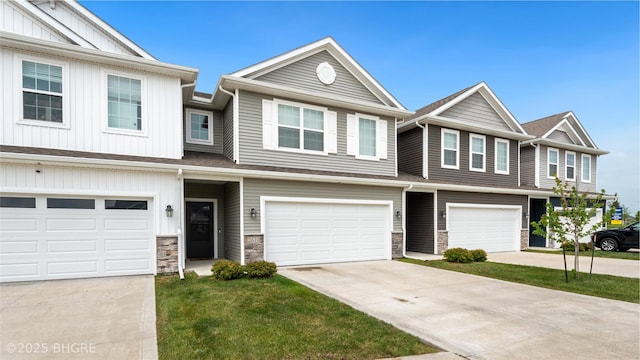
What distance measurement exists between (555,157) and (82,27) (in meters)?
22.6

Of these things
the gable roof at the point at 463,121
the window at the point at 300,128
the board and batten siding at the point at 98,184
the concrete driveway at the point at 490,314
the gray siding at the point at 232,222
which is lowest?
the concrete driveway at the point at 490,314

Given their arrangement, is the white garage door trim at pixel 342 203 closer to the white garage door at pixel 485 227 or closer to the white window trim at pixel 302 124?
the white window trim at pixel 302 124

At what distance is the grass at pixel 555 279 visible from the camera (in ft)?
24.8

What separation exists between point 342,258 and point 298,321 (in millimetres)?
6406

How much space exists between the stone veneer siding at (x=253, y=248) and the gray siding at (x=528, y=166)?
50.0 feet

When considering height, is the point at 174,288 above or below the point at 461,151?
below

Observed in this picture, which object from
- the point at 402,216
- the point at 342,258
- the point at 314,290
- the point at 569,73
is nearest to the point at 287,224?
the point at 342,258

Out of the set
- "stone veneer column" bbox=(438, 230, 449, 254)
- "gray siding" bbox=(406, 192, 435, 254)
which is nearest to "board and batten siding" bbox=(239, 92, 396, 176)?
"gray siding" bbox=(406, 192, 435, 254)

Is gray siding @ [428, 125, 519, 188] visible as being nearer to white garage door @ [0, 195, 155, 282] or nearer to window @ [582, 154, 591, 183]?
window @ [582, 154, 591, 183]

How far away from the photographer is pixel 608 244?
644 inches

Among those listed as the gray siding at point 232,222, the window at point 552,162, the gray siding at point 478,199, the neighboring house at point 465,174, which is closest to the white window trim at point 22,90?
the gray siding at point 232,222

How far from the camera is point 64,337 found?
464cm

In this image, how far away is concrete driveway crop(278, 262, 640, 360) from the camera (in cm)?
448

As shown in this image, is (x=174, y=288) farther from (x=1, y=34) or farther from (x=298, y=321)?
(x=1, y=34)
